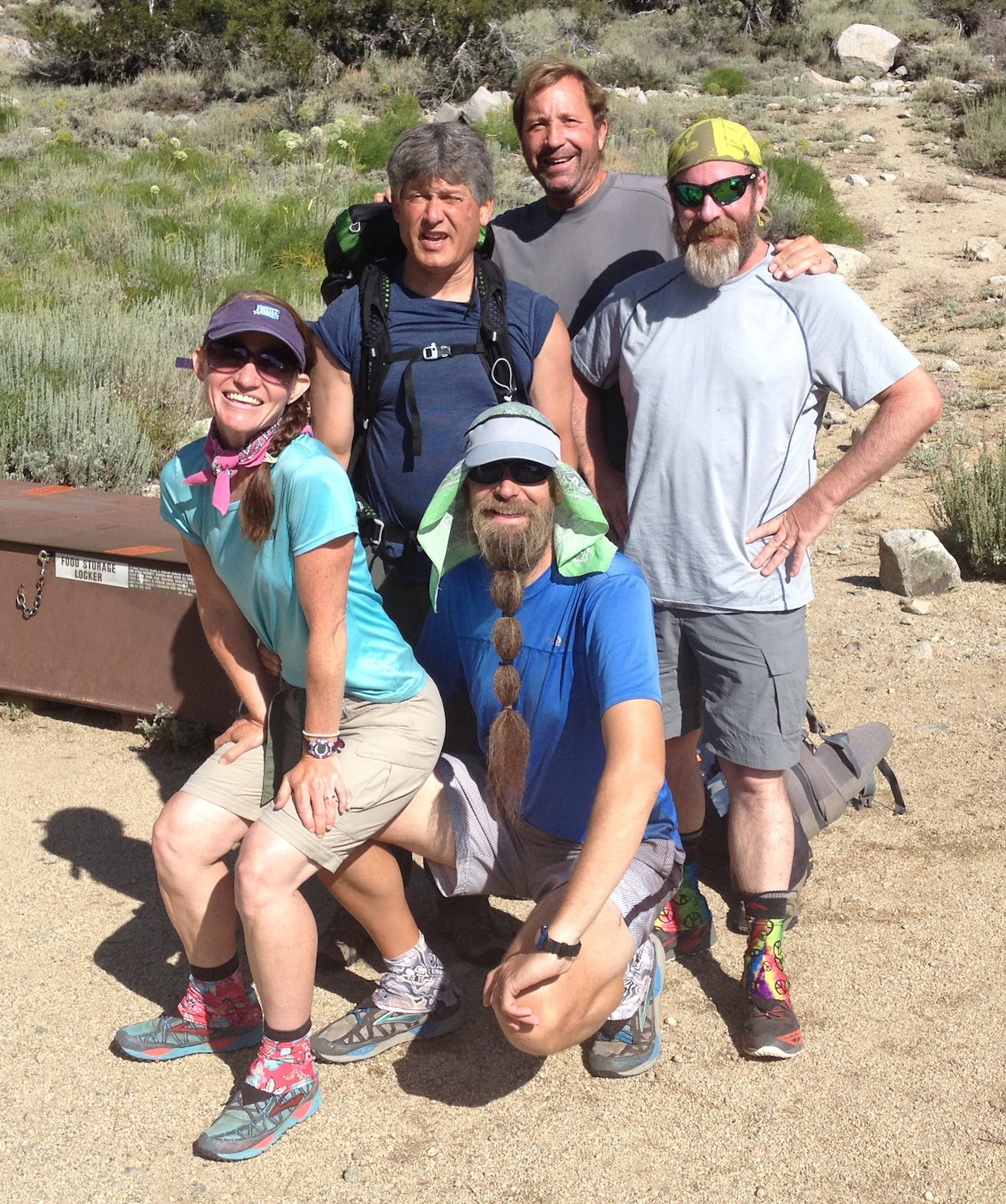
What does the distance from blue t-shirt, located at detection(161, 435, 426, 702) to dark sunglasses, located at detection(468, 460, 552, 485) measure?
29 centimetres

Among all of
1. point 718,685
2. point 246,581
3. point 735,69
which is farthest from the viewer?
point 735,69

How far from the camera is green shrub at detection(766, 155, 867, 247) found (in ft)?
39.4

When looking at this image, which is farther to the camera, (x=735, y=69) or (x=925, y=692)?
(x=735, y=69)

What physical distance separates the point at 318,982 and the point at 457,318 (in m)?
1.74

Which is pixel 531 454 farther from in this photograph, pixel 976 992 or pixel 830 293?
pixel 976 992

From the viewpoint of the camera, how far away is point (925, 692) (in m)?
4.90

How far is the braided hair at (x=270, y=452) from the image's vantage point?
2.69m

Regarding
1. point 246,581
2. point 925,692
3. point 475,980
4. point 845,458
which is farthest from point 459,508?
point 925,692

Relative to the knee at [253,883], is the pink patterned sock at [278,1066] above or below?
below

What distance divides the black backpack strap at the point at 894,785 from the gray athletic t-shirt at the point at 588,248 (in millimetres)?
1695

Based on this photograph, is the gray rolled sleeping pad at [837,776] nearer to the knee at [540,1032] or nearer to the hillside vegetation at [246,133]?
the knee at [540,1032]

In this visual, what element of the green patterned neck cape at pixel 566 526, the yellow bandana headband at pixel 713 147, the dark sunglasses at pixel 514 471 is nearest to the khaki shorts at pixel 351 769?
the green patterned neck cape at pixel 566 526

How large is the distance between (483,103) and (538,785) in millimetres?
17341

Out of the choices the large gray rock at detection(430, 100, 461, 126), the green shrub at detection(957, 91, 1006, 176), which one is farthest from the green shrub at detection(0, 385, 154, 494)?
the green shrub at detection(957, 91, 1006, 176)
